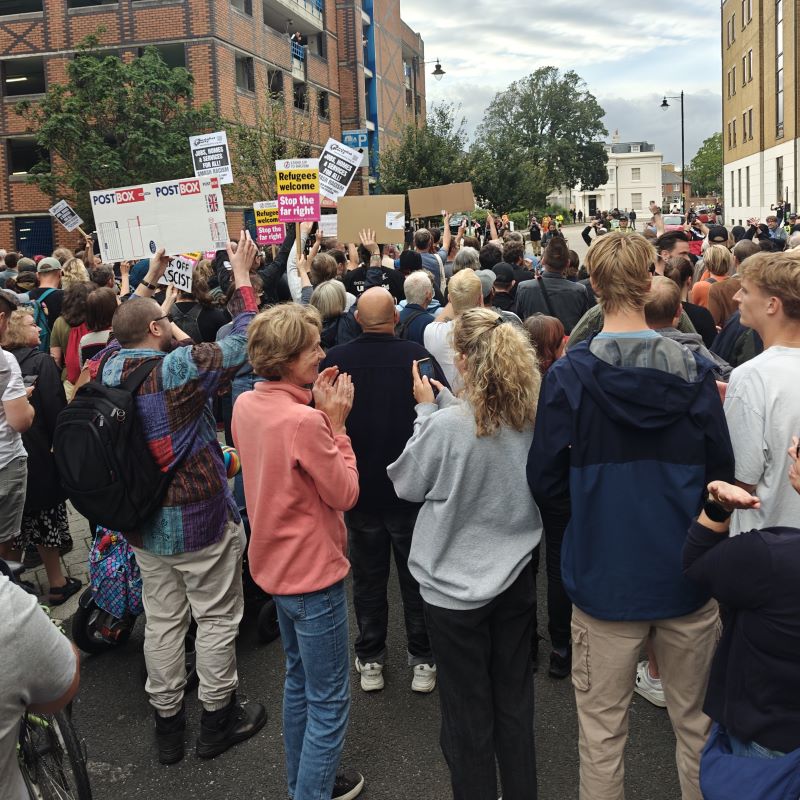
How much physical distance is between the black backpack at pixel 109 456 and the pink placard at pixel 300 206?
594cm

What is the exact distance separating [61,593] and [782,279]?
15.5ft

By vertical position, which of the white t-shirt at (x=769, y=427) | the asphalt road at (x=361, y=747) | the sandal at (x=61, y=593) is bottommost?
the asphalt road at (x=361, y=747)

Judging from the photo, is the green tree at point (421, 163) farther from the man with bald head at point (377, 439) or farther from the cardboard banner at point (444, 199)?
the man with bald head at point (377, 439)

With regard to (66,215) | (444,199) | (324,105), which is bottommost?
(444,199)

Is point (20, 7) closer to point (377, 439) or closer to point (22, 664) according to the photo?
point (377, 439)

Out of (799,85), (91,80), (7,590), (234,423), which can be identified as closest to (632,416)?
(234,423)

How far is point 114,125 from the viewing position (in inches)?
976

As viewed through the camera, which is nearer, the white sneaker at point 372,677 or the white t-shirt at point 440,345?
the white sneaker at point 372,677

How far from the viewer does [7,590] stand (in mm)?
1829

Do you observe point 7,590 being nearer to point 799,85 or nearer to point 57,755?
point 57,755

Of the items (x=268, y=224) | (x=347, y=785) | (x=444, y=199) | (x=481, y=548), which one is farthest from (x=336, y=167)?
(x=347, y=785)

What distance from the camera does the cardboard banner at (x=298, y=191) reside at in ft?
29.6

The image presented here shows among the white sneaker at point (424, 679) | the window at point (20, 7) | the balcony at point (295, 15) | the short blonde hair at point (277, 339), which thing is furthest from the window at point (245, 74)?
the short blonde hair at point (277, 339)

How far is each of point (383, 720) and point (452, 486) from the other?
161 cm
